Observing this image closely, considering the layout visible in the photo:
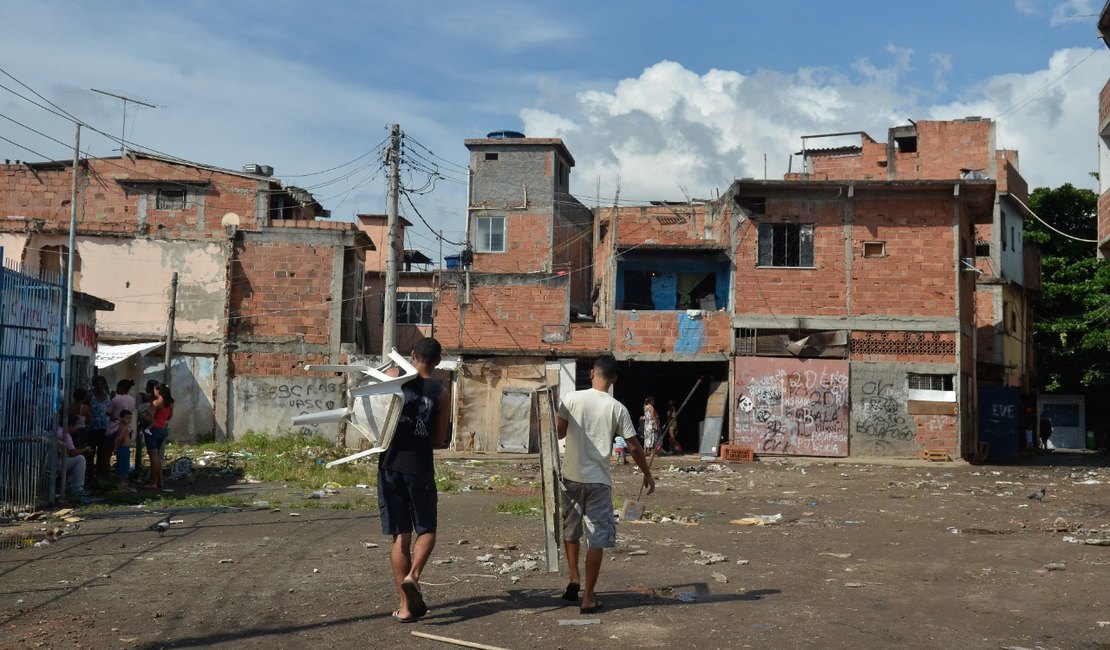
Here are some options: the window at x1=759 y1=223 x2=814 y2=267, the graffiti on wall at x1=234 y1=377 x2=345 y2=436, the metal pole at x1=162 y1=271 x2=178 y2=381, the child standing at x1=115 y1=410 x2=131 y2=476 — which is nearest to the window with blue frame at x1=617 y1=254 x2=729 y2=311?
the window at x1=759 y1=223 x2=814 y2=267

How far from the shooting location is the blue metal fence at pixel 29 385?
10.9 metres

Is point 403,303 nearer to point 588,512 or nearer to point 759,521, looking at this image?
point 759,521

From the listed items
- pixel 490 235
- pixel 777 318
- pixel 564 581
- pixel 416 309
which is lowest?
pixel 564 581

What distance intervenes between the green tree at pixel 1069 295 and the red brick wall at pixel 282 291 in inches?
1023

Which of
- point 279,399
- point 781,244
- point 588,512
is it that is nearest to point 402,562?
point 588,512

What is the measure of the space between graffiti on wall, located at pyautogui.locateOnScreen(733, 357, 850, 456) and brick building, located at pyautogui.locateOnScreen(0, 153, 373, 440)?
11.3 m

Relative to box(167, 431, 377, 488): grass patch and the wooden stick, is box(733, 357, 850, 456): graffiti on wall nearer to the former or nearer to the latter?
box(167, 431, 377, 488): grass patch

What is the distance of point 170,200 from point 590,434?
88.8 ft

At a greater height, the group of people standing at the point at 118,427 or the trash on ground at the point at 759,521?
the group of people standing at the point at 118,427

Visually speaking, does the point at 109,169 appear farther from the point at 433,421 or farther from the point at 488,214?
the point at 433,421

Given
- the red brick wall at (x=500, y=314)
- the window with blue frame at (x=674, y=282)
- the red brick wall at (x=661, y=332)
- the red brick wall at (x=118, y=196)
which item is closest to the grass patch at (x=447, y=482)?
the red brick wall at (x=500, y=314)

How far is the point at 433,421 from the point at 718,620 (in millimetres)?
2141

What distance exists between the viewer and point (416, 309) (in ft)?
134

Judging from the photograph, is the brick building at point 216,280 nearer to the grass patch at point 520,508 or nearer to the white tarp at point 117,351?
the white tarp at point 117,351
